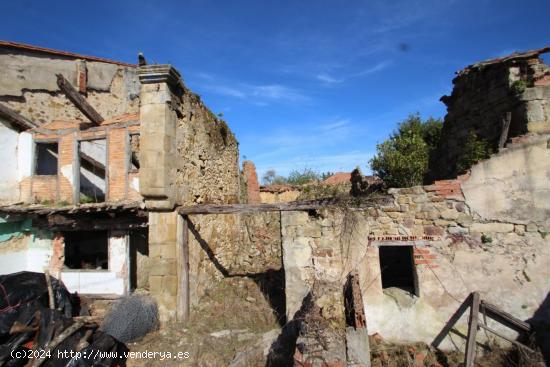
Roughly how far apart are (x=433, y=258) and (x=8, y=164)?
10601 mm

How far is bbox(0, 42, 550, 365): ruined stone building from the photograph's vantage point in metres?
5.29

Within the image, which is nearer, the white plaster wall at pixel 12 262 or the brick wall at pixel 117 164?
the brick wall at pixel 117 164

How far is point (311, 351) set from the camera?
3.68 meters

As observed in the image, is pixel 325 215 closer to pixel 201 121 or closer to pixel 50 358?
pixel 201 121

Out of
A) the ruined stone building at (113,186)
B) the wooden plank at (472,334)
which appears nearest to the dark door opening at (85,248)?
the ruined stone building at (113,186)

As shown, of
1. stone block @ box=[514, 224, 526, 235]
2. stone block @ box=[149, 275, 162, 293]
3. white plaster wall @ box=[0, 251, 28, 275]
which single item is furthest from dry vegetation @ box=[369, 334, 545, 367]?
white plaster wall @ box=[0, 251, 28, 275]

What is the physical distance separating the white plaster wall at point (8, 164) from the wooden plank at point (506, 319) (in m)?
11.2

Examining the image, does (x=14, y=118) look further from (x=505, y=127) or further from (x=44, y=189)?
(x=505, y=127)

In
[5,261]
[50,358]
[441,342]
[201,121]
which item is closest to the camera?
[50,358]

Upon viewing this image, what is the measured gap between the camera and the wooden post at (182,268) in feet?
Result: 21.3

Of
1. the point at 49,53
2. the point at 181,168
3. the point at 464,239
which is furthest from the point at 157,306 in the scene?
the point at 49,53

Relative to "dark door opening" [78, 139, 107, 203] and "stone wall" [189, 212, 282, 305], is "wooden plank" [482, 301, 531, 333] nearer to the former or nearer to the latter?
"stone wall" [189, 212, 282, 305]

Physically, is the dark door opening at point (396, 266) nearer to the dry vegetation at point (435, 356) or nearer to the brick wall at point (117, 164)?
the dry vegetation at point (435, 356)

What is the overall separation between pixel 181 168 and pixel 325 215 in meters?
3.38
